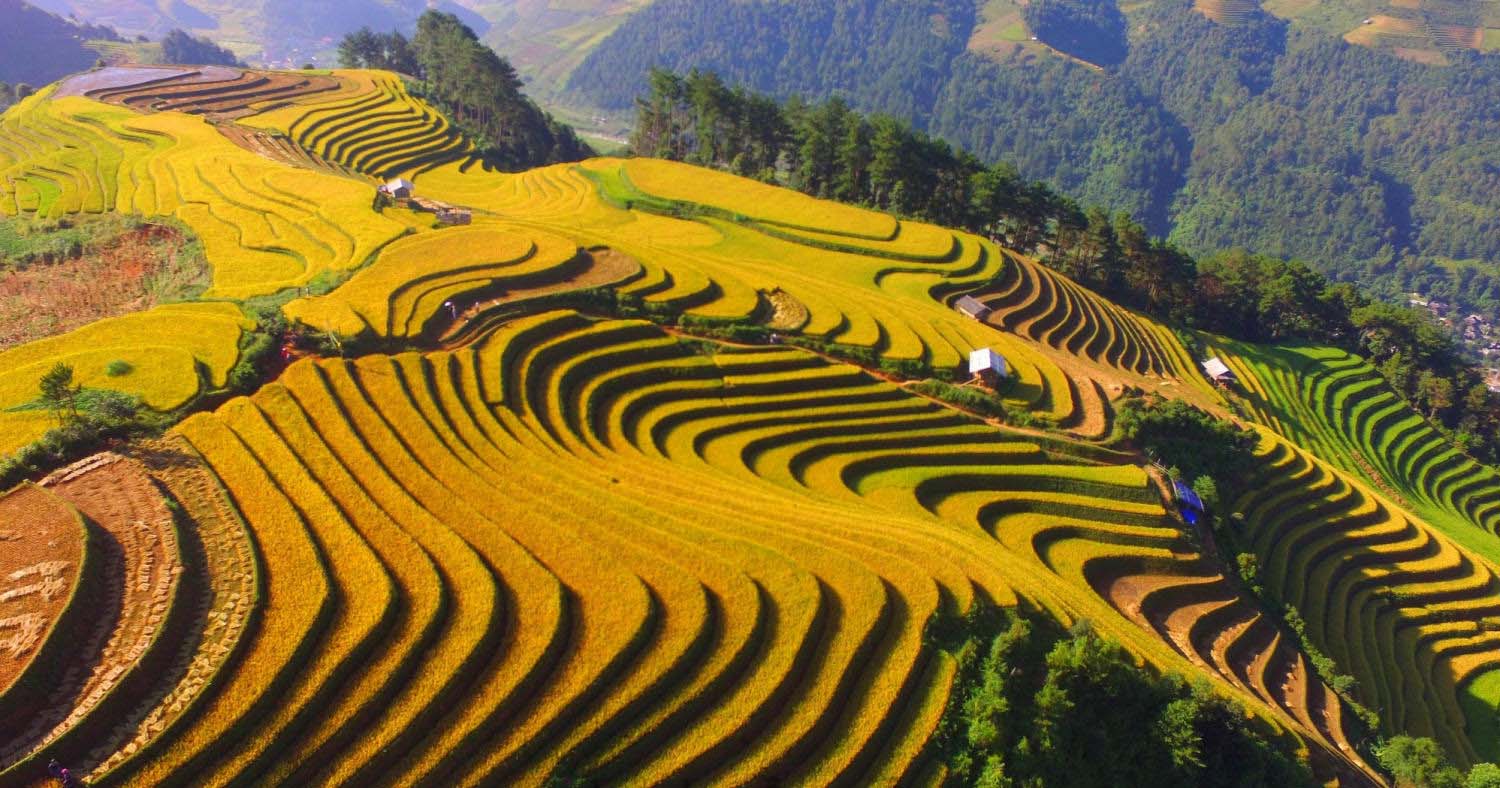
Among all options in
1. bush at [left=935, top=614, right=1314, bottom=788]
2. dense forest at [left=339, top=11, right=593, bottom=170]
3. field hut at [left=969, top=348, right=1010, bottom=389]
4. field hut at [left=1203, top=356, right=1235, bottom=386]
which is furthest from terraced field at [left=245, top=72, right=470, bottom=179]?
A: field hut at [left=1203, top=356, right=1235, bottom=386]

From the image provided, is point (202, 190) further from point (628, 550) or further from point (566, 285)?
point (628, 550)

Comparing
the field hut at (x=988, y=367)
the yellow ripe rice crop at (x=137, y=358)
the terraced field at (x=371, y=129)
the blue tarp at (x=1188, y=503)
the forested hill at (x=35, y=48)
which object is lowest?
the yellow ripe rice crop at (x=137, y=358)

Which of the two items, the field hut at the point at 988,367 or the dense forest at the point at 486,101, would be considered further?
the dense forest at the point at 486,101

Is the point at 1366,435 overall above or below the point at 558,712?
above

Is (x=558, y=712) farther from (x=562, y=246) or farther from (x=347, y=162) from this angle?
(x=347, y=162)

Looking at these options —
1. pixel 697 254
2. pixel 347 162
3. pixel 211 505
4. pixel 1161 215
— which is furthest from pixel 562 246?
pixel 1161 215

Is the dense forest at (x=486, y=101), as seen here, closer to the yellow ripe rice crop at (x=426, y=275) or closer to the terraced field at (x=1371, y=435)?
the yellow ripe rice crop at (x=426, y=275)

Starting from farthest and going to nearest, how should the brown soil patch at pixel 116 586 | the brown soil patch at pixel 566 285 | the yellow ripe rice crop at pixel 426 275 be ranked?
the brown soil patch at pixel 566 285
the yellow ripe rice crop at pixel 426 275
the brown soil patch at pixel 116 586

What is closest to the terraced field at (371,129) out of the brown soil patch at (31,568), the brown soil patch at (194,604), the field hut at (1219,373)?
the brown soil patch at (194,604)
